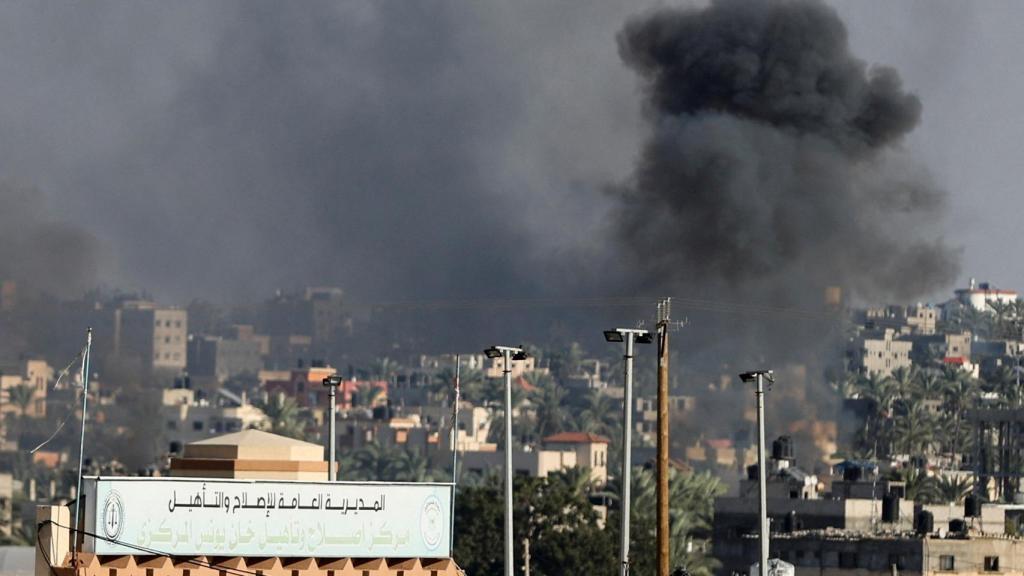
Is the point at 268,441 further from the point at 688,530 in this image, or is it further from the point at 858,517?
the point at 688,530

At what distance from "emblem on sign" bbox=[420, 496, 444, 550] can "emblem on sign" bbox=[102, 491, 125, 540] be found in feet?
20.4

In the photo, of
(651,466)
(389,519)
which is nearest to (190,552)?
(389,519)

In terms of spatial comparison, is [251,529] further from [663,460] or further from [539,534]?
[539,534]

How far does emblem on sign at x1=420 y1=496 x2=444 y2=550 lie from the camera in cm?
4659

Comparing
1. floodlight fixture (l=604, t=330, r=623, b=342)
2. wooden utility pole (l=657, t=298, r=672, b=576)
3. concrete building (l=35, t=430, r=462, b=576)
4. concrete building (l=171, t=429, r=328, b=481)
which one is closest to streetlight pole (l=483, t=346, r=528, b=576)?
floodlight fixture (l=604, t=330, r=623, b=342)

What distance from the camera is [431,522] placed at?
46.8 metres

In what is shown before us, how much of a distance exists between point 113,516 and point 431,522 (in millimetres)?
6611

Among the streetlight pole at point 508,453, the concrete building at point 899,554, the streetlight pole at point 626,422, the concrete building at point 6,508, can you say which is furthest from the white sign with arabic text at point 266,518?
the concrete building at point 6,508

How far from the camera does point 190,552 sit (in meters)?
44.2

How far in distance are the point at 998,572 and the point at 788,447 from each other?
37297 millimetres

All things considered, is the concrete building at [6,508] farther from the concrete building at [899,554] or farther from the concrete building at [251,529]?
the concrete building at [251,529]

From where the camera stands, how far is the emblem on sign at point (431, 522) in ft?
153

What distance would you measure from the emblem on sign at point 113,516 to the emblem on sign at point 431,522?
622 cm

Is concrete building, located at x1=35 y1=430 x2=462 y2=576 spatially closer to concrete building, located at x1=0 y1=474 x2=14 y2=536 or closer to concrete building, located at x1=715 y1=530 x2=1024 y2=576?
concrete building, located at x1=715 y1=530 x2=1024 y2=576
